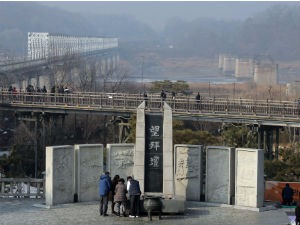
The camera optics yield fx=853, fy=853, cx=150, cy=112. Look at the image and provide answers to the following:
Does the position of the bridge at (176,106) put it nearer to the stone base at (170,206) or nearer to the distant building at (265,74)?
the stone base at (170,206)

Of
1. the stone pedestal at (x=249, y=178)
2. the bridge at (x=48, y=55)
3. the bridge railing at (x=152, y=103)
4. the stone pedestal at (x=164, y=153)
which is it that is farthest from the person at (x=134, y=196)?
the bridge at (x=48, y=55)

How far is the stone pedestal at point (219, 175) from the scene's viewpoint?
20.8 metres

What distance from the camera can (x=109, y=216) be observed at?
19.4 m

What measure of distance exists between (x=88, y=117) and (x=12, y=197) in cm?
2820

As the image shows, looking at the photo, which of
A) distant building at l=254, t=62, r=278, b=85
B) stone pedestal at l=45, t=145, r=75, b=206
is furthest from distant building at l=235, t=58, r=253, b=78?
stone pedestal at l=45, t=145, r=75, b=206

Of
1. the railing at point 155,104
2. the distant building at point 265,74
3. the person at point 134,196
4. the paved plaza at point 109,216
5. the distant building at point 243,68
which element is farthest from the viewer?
the distant building at point 243,68

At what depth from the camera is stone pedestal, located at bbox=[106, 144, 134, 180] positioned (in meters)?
21.4

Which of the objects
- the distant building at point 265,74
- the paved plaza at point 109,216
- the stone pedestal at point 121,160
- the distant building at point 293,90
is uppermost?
the distant building at point 265,74

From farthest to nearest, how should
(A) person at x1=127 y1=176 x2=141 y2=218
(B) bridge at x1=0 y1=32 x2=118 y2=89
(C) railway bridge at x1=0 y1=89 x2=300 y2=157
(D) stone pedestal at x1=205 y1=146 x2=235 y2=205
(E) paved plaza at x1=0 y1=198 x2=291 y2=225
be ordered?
(B) bridge at x1=0 y1=32 x2=118 y2=89, (C) railway bridge at x1=0 y1=89 x2=300 y2=157, (D) stone pedestal at x1=205 y1=146 x2=235 y2=205, (A) person at x1=127 y1=176 x2=141 y2=218, (E) paved plaza at x1=0 y1=198 x2=291 y2=225

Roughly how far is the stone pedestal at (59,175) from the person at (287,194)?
203 inches

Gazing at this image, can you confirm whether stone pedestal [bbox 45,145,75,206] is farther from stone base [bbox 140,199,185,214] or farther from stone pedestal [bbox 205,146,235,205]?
stone pedestal [bbox 205,146,235,205]

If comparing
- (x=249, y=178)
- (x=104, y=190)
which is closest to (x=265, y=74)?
(x=249, y=178)

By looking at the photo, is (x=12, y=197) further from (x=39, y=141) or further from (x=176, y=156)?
(x=39, y=141)

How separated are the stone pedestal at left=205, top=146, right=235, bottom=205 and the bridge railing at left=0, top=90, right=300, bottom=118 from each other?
15723 millimetres
